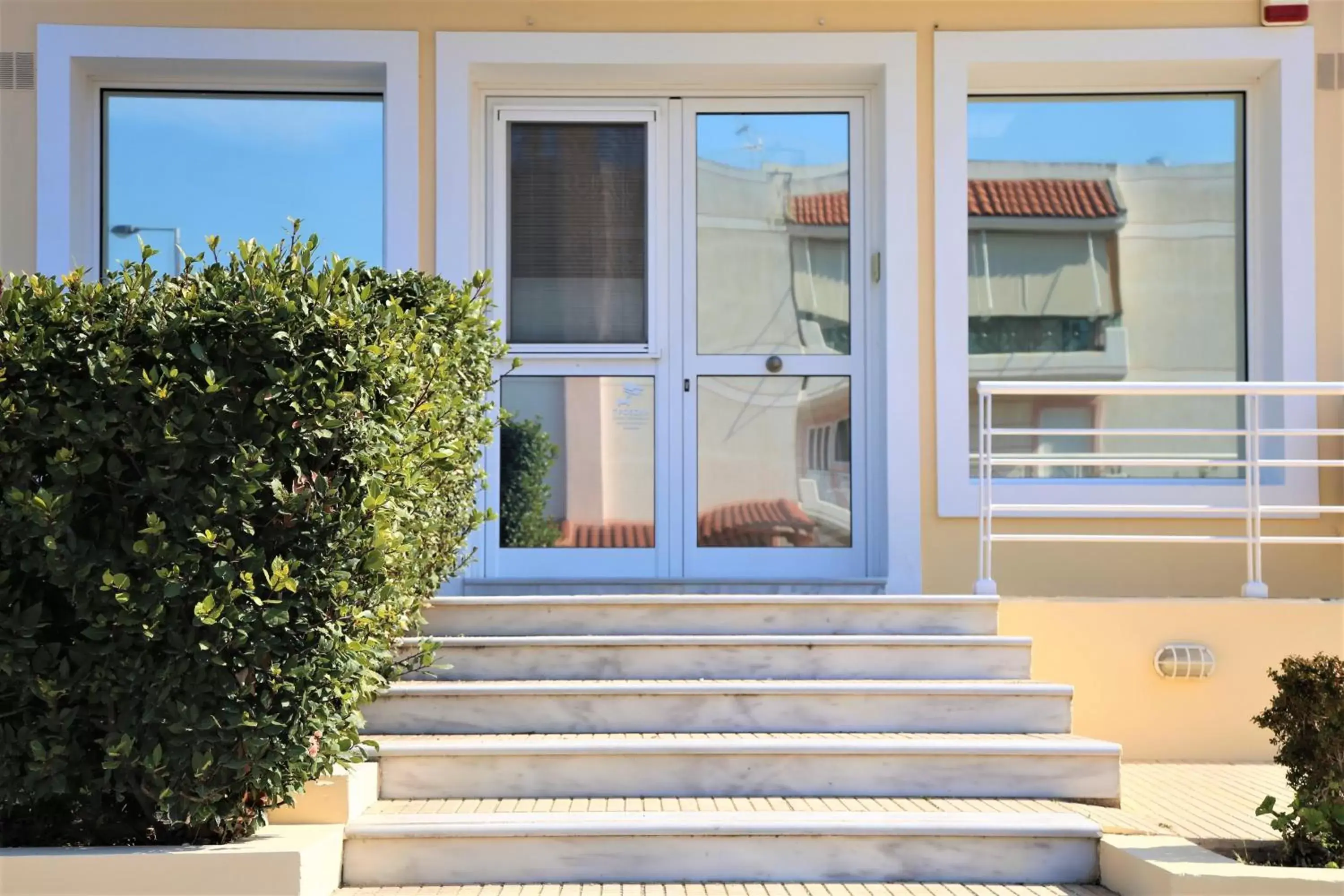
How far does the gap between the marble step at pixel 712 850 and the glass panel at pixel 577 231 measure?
3233 millimetres

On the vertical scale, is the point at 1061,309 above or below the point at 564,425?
above

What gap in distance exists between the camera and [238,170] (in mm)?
7016

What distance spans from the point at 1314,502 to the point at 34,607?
583 centimetres

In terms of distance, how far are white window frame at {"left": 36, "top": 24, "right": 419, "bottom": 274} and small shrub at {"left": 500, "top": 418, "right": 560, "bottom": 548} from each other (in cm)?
104

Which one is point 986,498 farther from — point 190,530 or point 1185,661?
point 190,530

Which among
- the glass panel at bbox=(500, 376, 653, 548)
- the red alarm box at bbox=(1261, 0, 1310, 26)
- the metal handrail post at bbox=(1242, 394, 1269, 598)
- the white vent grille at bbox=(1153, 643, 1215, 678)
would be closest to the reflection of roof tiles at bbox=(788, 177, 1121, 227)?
the red alarm box at bbox=(1261, 0, 1310, 26)

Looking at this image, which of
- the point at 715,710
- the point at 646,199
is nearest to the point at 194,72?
the point at 646,199

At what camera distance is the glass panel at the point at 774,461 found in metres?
6.82

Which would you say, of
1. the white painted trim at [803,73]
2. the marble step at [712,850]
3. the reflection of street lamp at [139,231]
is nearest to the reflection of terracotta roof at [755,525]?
the white painted trim at [803,73]

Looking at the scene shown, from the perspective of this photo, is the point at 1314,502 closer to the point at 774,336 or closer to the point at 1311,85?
the point at 1311,85

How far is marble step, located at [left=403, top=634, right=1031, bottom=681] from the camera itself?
5203 mm

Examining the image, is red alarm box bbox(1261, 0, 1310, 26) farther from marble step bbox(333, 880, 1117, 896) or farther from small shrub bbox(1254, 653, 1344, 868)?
marble step bbox(333, 880, 1117, 896)

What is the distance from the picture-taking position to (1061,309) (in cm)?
694

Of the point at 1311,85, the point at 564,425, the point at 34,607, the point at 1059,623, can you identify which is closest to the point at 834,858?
the point at 1059,623
